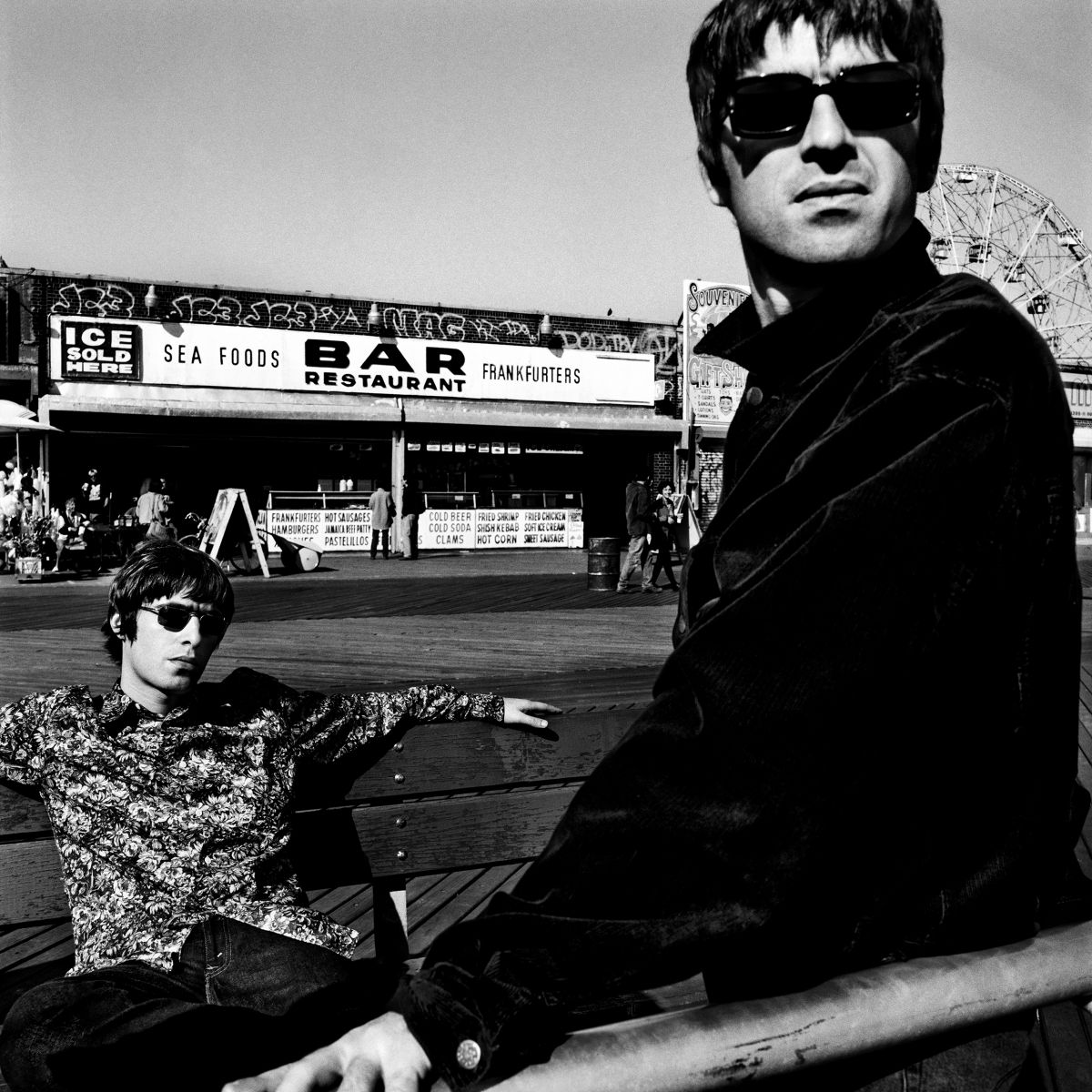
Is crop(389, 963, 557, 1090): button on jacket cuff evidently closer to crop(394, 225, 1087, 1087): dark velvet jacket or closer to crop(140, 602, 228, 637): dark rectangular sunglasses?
crop(394, 225, 1087, 1087): dark velvet jacket

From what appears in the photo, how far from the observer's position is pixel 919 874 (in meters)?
0.98

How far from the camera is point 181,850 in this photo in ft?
7.40

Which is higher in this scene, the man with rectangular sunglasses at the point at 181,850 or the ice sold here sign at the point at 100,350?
the ice sold here sign at the point at 100,350

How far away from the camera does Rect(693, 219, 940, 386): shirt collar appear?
1066mm

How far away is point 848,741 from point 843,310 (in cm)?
43

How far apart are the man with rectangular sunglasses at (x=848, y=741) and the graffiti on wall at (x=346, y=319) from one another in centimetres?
2438

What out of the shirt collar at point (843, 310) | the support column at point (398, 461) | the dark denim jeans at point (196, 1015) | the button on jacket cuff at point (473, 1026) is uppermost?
the support column at point (398, 461)

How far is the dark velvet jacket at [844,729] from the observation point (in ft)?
2.88

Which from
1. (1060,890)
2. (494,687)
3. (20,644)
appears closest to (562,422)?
(20,644)

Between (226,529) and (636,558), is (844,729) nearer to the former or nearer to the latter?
(636,558)

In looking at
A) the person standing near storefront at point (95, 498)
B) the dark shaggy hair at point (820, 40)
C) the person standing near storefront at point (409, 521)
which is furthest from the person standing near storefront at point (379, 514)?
the dark shaggy hair at point (820, 40)

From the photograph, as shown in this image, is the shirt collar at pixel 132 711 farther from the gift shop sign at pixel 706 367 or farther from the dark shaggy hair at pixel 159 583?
the gift shop sign at pixel 706 367

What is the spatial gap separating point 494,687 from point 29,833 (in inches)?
144

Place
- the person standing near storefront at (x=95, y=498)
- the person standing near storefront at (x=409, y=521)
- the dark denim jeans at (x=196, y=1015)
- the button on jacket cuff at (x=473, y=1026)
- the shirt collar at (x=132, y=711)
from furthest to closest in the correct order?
the person standing near storefront at (x=409, y=521) < the person standing near storefront at (x=95, y=498) < the shirt collar at (x=132, y=711) < the dark denim jeans at (x=196, y=1015) < the button on jacket cuff at (x=473, y=1026)
